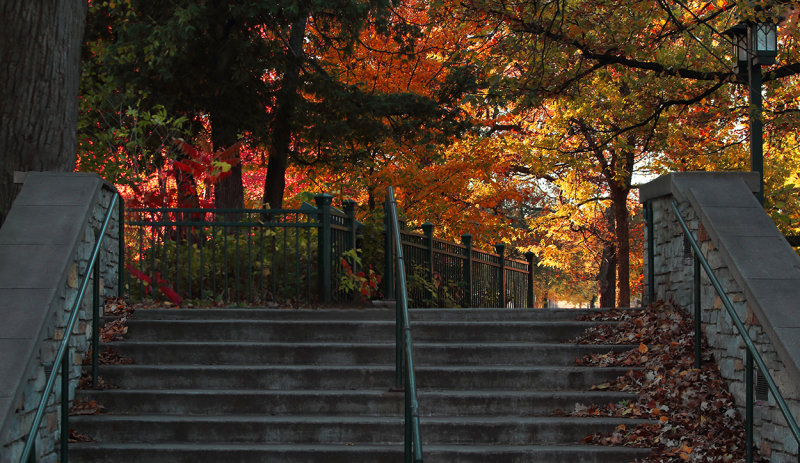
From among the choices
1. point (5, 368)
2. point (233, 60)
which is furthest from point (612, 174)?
point (5, 368)

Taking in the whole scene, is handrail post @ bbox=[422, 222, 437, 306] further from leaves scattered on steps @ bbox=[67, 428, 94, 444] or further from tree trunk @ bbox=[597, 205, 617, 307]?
tree trunk @ bbox=[597, 205, 617, 307]

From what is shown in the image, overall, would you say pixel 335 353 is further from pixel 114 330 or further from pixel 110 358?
pixel 114 330

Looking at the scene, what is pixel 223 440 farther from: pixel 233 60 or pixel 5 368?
pixel 233 60

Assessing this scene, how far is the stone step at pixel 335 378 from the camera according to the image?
6.34 m

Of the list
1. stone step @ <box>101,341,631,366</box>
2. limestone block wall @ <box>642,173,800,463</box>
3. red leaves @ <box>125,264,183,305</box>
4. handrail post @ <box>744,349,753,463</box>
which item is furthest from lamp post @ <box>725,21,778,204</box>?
red leaves @ <box>125,264,183,305</box>

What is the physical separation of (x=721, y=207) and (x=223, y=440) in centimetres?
412

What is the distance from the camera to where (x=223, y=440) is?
18.5 ft

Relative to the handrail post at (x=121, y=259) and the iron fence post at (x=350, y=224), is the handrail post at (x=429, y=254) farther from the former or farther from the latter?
the handrail post at (x=121, y=259)

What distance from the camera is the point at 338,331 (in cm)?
714

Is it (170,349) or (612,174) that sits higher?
(612,174)

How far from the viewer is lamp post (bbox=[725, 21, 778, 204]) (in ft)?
26.7

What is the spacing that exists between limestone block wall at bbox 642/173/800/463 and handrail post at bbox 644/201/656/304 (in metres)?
0.03

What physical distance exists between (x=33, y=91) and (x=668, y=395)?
5.57m

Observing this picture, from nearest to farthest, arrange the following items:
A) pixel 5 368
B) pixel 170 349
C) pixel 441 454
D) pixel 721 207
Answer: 1. pixel 5 368
2. pixel 441 454
3. pixel 721 207
4. pixel 170 349
